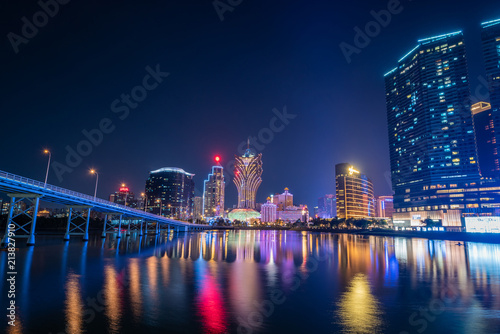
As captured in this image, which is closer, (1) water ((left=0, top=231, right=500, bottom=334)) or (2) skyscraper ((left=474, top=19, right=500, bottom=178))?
(1) water ((left=0, top=231, right=500, bottom=334))

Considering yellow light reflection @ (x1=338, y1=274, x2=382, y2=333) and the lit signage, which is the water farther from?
the lit signage

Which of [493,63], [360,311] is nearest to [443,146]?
[493,63]

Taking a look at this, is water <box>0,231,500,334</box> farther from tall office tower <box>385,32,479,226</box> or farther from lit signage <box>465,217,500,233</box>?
tall office tower <box>385,32,479,226</box>

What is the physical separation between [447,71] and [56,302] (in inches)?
9606

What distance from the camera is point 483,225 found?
8319 centimetres

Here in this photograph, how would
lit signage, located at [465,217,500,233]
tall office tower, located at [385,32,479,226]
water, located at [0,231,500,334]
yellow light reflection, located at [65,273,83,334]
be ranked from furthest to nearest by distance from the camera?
1. tall office tower, located at [385,32,479,226]
2. lit signage, located at [465,217,500,233]
3. water, located at [0,231,500,334]
4. yellow light reflection, located at [65,273,83,334]

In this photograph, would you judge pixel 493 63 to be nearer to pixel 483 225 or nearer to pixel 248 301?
pixel 483 225

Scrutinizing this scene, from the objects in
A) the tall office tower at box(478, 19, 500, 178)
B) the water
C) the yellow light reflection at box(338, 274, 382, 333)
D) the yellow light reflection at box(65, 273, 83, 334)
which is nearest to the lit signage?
the water

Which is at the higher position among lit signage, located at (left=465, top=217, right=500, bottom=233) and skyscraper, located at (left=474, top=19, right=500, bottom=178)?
skyscraper, located at (left=474, top=19, right=500, bottom=178)

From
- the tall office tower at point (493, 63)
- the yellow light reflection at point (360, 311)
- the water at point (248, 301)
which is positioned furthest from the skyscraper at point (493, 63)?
the yellow light reflection at point (360, 311)

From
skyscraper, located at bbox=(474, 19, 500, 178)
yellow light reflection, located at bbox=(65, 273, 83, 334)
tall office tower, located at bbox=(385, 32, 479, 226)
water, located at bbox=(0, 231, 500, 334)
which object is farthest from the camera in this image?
skyscraper, located at bbox=(474, 19, 500, 178)

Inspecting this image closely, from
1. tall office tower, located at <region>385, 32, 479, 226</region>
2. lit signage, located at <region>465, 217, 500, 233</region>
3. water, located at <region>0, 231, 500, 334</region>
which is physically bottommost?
water, located at <region>0, 231, 500, 334</region>

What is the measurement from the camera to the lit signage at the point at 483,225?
262 ft

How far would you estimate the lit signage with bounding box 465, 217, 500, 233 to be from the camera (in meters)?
80.0
